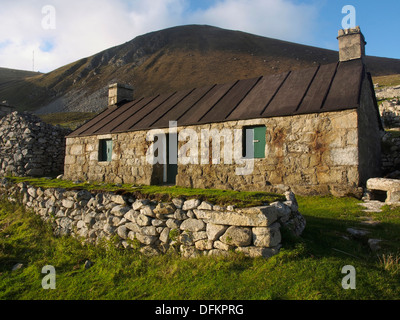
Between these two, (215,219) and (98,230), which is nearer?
(215,219)

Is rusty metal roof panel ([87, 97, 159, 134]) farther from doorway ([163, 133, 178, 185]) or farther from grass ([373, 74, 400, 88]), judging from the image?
grass ([373, 74, 400, 88])

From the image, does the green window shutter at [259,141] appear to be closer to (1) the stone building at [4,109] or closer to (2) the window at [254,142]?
(2) the window at [254,142]

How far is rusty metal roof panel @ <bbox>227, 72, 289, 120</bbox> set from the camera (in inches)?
400

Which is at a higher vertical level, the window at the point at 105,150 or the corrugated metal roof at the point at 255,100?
the corrugated metal roof at the point at 255,100

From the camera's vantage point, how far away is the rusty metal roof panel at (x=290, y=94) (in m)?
9.67

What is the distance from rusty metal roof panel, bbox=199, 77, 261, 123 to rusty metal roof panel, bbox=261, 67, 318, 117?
55.5 inches

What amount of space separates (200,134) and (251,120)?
1964mm

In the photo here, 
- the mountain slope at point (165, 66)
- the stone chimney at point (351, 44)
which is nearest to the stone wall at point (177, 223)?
the stone chimney at point (351, 44)

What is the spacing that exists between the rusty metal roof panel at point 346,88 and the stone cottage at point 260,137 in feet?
0.10

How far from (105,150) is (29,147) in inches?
193

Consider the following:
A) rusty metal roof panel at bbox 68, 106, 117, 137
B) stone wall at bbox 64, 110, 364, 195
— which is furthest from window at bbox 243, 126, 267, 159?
rusty metal roof panel at bbox 68, 106, 117, 137

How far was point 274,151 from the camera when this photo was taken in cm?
966

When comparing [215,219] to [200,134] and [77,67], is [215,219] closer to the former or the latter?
[200,134]

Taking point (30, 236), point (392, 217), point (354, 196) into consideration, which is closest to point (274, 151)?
point (354, 196)
